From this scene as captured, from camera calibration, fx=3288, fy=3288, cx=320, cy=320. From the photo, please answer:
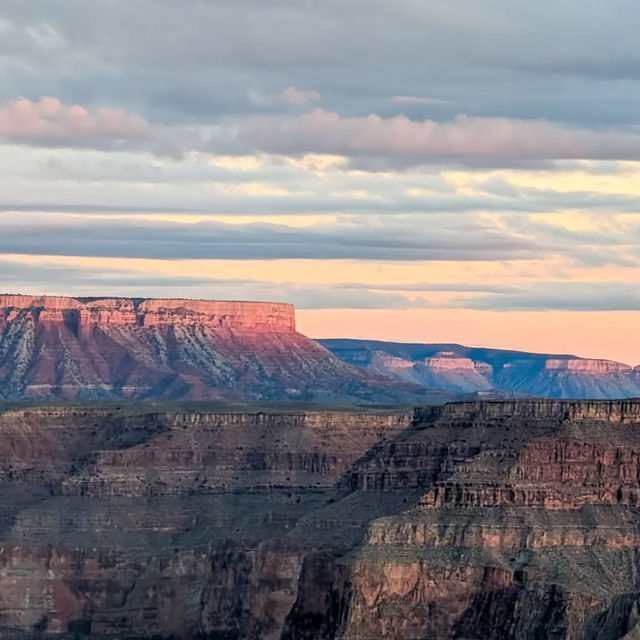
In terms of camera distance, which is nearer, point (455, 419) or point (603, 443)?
point (603, 443)

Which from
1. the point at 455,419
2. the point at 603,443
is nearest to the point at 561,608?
the point at 603,443

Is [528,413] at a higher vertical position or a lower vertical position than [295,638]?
higher

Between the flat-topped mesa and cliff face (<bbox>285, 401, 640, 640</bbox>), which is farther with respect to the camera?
the flat-topped mesa

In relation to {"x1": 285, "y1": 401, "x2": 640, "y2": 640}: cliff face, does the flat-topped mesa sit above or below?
above

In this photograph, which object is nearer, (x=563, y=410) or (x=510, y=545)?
(x=510, y=545)

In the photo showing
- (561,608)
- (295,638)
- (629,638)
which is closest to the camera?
(629,638)

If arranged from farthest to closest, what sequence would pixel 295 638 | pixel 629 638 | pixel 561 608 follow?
pixel 295 638
pixel 561 608
pixel 629 638

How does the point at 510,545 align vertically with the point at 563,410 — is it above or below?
below

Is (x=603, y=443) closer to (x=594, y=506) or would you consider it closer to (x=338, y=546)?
(x=594, y=506)

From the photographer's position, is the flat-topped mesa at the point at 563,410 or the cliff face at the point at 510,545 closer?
the cliff face at the point at 510,545

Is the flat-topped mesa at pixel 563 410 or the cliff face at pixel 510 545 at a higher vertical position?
the flat-topped mesa at pixel 563 410
